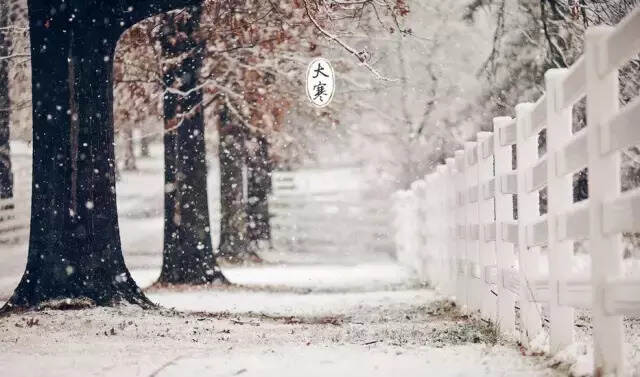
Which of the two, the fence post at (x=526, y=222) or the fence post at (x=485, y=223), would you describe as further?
the fence post at (x=485, y=223)

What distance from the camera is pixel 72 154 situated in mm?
10445

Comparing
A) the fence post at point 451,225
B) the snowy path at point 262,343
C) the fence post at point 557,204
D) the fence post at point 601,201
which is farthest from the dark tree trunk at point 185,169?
the fence post at point 601,201

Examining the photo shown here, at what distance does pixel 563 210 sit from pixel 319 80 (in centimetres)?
985

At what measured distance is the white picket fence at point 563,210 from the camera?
4.97 m

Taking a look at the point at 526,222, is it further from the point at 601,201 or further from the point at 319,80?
the point at 319,80

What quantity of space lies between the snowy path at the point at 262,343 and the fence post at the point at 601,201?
696 millimetres

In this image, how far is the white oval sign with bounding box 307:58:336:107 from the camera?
15.6 m

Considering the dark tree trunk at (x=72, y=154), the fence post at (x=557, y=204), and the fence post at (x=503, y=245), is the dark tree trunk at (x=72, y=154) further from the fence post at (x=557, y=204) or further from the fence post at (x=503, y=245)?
the fence post at (x=557, y=204)

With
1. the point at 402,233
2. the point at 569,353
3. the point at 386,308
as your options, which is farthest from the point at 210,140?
the point at 569,353

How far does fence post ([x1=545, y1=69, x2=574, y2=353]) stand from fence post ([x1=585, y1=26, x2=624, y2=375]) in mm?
904

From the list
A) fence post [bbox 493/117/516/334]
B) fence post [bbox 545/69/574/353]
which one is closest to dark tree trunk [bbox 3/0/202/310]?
fence post [bbox 493/117/516/334]

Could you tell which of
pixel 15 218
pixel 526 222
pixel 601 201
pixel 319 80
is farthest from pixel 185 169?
pixel 15 218

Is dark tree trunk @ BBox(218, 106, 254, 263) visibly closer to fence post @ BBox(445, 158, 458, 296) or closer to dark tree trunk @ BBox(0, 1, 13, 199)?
dark tree trunk @ BBox(0, 1, 13, 199)

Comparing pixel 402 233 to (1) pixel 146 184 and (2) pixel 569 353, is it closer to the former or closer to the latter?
(2) pixel 569 353
